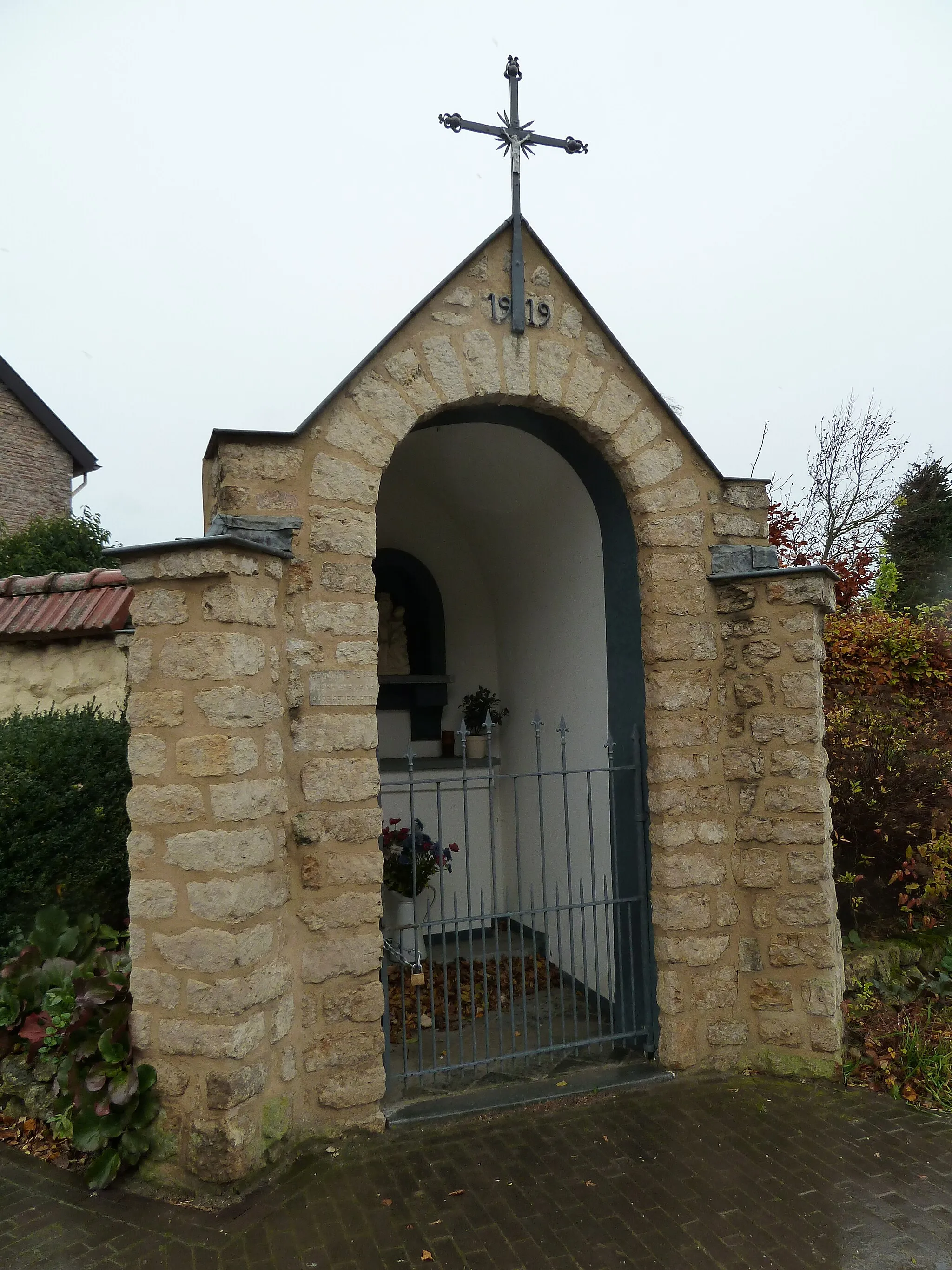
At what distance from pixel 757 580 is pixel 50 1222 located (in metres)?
4.02

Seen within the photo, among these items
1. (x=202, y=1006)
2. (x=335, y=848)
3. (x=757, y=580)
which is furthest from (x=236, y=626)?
(x=757, y=580)

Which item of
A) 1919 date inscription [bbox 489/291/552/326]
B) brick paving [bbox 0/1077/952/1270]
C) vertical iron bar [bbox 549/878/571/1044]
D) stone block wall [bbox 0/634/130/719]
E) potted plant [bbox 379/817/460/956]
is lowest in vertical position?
brick paving [bbox 0/1077/952/1270]

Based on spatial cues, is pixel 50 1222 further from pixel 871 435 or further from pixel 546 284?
pixel 871 435

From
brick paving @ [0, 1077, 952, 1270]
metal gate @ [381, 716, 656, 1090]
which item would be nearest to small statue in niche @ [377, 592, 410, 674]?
metal gate @ [381, 716, 656, 1090]

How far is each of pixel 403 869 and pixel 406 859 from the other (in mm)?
61

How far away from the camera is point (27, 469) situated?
14.7 m

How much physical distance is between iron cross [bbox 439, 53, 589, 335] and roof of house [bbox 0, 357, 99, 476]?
513 inches

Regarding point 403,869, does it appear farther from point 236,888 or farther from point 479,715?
point 236,888

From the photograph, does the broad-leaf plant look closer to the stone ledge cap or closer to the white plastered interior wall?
the white plastered interior wall

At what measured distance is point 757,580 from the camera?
13.8 ft

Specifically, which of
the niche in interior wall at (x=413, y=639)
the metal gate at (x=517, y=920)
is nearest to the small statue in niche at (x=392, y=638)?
the niche in interior wall at (x=413, y=639)

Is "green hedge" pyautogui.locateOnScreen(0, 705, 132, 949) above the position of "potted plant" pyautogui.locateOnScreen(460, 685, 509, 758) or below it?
below

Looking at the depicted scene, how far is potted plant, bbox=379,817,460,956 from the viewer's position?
17.0ft

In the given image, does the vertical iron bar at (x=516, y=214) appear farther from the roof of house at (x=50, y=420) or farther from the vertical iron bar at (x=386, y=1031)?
the roof of house at (x=50, y=420)
